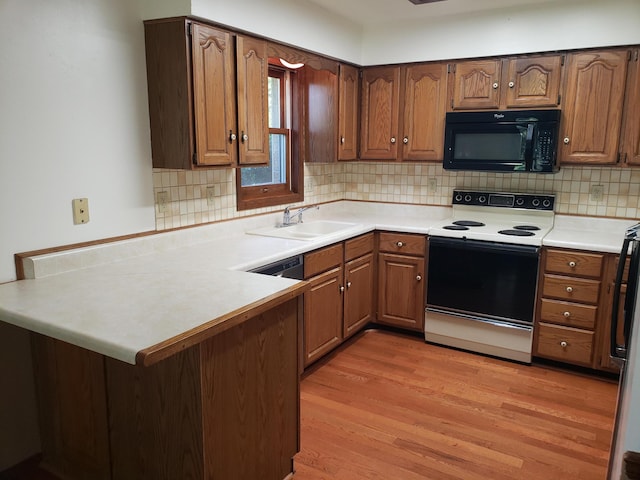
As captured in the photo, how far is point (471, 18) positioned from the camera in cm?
345

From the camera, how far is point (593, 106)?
3166mm

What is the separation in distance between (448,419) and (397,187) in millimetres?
2085

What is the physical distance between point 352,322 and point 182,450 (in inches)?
79.3

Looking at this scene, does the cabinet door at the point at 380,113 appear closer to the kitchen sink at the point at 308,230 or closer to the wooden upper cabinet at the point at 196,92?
the kitchen sink at the point at 308,230

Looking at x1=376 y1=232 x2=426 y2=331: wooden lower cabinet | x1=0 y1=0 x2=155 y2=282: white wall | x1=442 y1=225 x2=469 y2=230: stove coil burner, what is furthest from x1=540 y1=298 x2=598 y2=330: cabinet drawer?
x1=0 y1=0 x2=155 y2=282: white wall

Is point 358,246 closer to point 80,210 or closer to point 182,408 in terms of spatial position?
point 80,210

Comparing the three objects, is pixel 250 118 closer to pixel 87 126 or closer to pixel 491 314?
pixel 87 126

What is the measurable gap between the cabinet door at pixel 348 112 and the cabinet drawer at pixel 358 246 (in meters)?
0.68

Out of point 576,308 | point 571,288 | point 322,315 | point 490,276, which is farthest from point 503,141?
point 322,315

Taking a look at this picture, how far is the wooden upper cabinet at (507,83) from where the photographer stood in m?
3.27

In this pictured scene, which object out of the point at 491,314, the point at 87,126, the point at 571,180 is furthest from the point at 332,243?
the point at 571,180

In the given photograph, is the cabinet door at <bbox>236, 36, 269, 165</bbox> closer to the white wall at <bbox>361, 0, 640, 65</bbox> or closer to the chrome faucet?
the chrome faucet

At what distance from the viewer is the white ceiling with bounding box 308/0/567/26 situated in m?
3.22

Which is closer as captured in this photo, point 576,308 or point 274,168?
point 576,308
